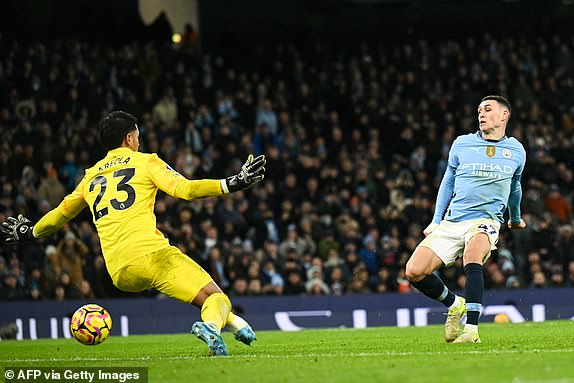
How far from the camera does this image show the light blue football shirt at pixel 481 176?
10852 millimetres

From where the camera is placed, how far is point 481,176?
35.6 ft

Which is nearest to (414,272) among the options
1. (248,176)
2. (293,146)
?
(248,176)

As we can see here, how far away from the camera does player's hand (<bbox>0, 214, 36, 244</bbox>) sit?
35.1 feet

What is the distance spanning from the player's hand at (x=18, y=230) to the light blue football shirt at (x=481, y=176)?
3.89 m

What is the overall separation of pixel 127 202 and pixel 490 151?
11.6 ft

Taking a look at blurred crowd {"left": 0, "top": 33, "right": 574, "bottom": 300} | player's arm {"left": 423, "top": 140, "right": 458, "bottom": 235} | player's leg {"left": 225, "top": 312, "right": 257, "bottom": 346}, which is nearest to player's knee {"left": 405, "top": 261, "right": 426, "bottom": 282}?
player's arm {"left": 423, "top": 140, "right": 458, "bottom": 235}

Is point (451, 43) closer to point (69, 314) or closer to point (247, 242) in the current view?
point (247, 242)

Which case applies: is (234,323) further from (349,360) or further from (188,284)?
(349,360)

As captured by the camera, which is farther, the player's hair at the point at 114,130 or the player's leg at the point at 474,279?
the player's leg at the point at 474,279

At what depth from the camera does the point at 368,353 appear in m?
10.1

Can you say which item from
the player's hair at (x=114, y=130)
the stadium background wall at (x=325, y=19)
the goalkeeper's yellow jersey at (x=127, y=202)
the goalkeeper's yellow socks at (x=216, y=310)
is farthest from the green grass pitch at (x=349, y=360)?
the stadium background wall at (x=325, y=19)

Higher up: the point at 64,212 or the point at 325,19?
the point at 325,19

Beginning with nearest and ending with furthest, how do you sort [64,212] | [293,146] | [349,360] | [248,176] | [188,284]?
1. [248,176]
2. [349,360]
3. [188,284]
4. [64,212]
5. [293,146]

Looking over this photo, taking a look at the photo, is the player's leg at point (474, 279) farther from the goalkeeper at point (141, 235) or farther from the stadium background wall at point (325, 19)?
the stadium background wall at point (325, 19)
